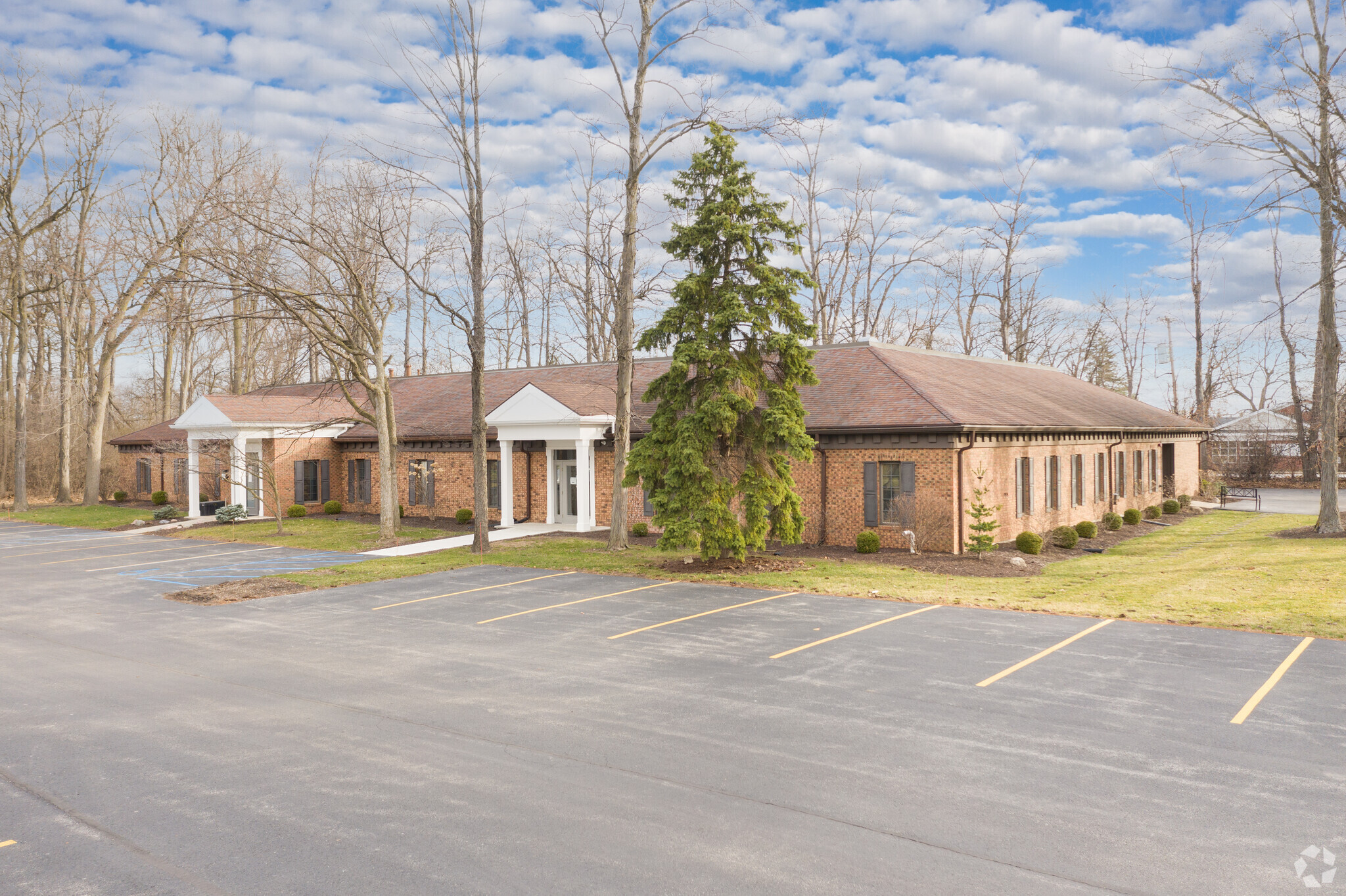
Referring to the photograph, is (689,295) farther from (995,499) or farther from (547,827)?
(547,827)

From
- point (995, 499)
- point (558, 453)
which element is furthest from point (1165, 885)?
point (558, 453)

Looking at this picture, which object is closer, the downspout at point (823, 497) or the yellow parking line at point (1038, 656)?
the yellow parking line at point (1038, 656)

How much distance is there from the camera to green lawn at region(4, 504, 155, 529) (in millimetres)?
32906

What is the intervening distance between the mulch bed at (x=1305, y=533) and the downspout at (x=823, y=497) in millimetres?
12584

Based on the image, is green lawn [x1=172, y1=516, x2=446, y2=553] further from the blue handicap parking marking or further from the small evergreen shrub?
the small evergreen shrub

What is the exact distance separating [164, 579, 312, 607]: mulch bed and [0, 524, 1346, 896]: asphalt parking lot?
255 cm

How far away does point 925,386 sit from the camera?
920 inches

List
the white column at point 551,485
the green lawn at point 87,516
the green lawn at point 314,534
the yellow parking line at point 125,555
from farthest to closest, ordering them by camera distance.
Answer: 1. the green lawn at point 87,516
2. the white column at point 551,485
3. the green lawn at point 314,534
4. the yellow parking line at point 125,555

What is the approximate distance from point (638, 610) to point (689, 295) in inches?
294

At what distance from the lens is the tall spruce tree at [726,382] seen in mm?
17969

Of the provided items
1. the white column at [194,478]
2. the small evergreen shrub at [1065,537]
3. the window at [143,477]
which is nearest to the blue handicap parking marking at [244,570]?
the white column at [194,478]

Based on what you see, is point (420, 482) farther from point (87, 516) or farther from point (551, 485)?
point (87, 516)

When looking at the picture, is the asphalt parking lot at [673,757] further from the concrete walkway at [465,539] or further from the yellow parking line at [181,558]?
the concrete walkway at [465,539]

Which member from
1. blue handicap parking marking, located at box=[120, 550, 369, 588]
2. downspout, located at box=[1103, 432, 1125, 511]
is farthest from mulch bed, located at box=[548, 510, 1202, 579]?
blue handicap parking marking, located at box=[120, 550, 369, 588]
